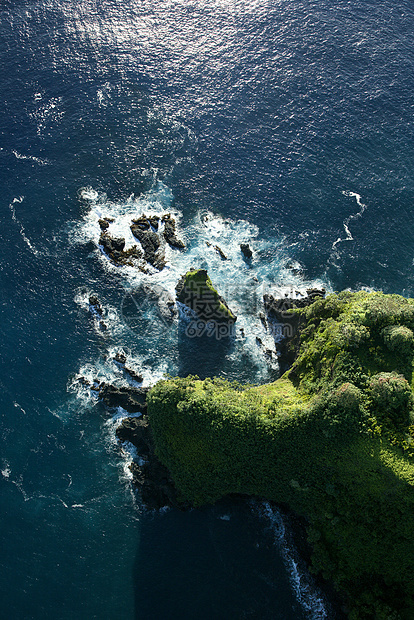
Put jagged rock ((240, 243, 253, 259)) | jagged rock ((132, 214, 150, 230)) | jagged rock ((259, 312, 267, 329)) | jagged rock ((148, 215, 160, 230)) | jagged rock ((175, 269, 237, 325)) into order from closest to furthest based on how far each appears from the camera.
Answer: jagged rock ((175, 269, 237, 325))
jagged rock ((259, 312, 267, 329))
jagged rock ((240, 243, 253, 259))
jagged rock ((132, 214, 150, 230))
jagged rock ((148, 215, 160, 230))

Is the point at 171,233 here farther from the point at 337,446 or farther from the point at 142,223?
the point at 337,446

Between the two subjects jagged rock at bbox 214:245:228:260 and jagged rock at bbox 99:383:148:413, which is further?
jagged rock at bbox 214:245:228:260

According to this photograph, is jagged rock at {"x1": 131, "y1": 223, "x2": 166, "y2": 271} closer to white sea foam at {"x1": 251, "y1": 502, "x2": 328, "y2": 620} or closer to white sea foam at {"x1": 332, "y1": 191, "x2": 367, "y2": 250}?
white sea foam at {"x1": 332, "y1": 191, "x2": 367, "y2": 250}

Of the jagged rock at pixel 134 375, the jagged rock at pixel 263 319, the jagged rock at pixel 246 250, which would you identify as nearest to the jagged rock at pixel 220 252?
the jagged rock at pixel 246 250

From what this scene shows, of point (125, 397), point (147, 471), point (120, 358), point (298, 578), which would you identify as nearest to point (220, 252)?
point (120, 358)

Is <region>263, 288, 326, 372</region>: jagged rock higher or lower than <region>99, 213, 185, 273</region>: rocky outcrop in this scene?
lower

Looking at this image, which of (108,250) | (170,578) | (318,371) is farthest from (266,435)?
(108,250)

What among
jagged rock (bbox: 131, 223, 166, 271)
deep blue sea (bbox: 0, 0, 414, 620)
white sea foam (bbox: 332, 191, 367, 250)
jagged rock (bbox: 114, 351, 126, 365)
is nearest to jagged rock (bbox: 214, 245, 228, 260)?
deep blue sea (bbox: 0, 0, 414, 620)

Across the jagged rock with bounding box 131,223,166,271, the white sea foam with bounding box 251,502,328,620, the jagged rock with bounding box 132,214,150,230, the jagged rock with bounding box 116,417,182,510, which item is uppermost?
the jagged rock with bounding box 132,214,150,230
